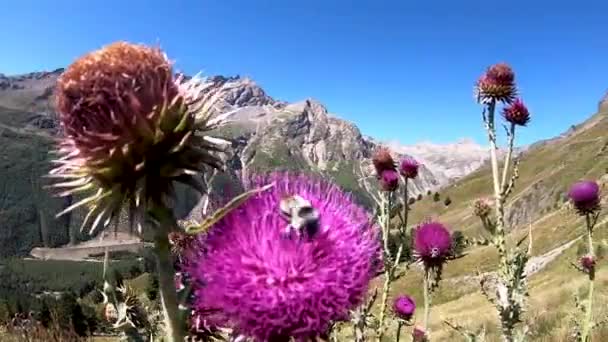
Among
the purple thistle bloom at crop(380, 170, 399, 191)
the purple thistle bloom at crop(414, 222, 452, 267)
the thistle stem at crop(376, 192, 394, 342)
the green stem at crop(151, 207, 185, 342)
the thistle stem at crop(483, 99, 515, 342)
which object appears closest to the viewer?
the green stem at crop(151, 207, 185, 342)

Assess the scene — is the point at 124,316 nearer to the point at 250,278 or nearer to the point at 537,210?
the point at 250,278

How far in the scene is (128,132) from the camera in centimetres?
365

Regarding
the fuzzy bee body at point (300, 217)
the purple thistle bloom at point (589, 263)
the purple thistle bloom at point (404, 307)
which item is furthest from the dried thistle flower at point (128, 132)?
the purple thistle bloom at point (589, 263)

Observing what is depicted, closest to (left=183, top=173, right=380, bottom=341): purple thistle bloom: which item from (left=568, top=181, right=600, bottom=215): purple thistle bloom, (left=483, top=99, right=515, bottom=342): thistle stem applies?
(left=483, top=99, right=515, bottom=342): thistle stem

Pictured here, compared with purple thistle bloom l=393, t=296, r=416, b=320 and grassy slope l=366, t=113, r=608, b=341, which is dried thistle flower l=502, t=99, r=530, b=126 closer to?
grassy slope l=366, t=113, r=608, b=341

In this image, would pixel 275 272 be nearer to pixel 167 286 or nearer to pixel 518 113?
pixel 167 286

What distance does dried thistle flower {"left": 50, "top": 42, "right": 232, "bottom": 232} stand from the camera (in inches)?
144

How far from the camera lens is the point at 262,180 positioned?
4109 millimetres

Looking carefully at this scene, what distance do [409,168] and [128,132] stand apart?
9.88 metres

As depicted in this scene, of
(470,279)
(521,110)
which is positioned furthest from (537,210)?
(521,110)

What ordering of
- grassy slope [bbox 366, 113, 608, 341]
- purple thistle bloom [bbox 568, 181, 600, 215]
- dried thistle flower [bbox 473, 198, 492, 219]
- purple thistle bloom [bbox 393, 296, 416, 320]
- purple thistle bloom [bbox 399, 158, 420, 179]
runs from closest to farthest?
dried thistle flower [bbox 473, 198, 492, 219]
purple thistle bloom [bbox 393, 296, 416, 320]
purple thistle bloom [bbox 399, 158, 420, 179]
purple thistle bloom [bbox 568, 181, 600, 215]
grassy slope [bbox 366, 113, 608, 341]

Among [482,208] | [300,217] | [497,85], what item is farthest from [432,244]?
[300,217]

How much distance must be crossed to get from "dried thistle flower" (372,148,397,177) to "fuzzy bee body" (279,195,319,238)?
8.54 metres

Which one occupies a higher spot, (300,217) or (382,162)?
(382,162)
